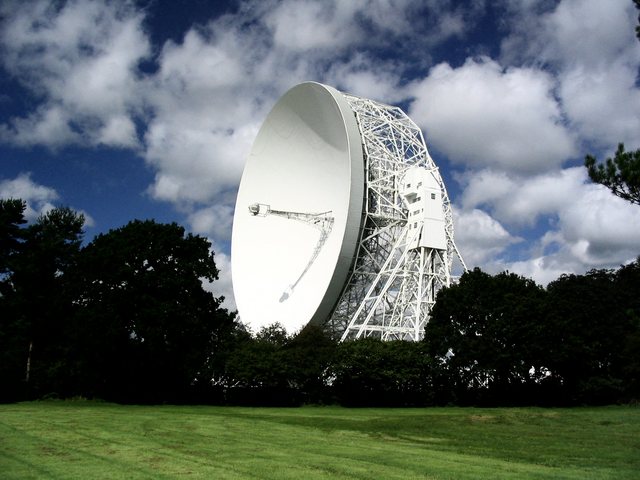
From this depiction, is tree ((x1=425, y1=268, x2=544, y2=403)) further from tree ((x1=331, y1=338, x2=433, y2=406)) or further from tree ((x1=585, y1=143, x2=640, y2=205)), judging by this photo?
tree ((x1=585, y1=143, x2=640, y2=205))

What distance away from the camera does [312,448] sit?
17.7 metres

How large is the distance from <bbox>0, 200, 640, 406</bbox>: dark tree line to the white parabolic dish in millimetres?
3135

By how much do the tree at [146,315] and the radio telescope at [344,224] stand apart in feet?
21.5

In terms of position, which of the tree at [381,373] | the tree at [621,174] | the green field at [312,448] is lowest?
the green field at [312,448]

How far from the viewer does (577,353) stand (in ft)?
141

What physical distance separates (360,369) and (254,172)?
18.4 meters

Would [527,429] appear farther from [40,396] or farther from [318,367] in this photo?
[40,396]

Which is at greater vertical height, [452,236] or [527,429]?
[452,236]

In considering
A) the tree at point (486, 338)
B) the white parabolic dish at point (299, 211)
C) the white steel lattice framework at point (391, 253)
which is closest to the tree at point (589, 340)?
the tree at point (486, 338)

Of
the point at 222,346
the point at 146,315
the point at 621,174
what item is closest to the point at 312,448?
the point at 621,174

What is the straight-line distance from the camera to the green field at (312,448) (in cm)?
1352

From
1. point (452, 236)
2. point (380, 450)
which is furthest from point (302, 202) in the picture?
point (380, 450)

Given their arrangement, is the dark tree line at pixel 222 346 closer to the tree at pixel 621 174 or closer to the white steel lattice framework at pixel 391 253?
the white steel lattice framework at pixel 391 253

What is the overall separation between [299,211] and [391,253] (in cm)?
803
